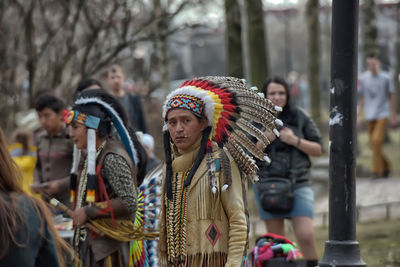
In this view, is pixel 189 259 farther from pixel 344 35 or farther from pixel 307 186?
pixel 307 186

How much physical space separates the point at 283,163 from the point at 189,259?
2528 millimetres

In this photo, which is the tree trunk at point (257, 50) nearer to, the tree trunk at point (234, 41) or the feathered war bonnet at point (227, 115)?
the tree trunk at point (234, 41)

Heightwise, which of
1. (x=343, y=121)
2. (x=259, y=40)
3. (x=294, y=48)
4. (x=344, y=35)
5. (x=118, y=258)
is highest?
(x=294, y=48)

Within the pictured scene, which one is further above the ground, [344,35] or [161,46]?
[161,46]

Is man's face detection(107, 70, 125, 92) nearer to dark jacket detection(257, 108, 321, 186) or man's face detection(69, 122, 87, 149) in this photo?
dark jacket detection(257, 108, 321, 186)

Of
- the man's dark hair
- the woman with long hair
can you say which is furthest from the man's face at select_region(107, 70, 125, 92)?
the woman with long hair

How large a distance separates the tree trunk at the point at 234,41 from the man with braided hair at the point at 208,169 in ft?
24.1

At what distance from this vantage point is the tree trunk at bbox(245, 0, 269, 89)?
40.7 feet

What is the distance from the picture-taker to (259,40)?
12.9 meters

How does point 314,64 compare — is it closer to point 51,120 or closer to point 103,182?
point 51,120

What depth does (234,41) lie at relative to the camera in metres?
12.5

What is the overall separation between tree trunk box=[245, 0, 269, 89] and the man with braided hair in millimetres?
7642

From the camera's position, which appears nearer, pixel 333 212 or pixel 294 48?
pixel 333 212

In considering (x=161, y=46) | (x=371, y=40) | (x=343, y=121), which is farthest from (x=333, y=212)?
(x=371, y=40)
